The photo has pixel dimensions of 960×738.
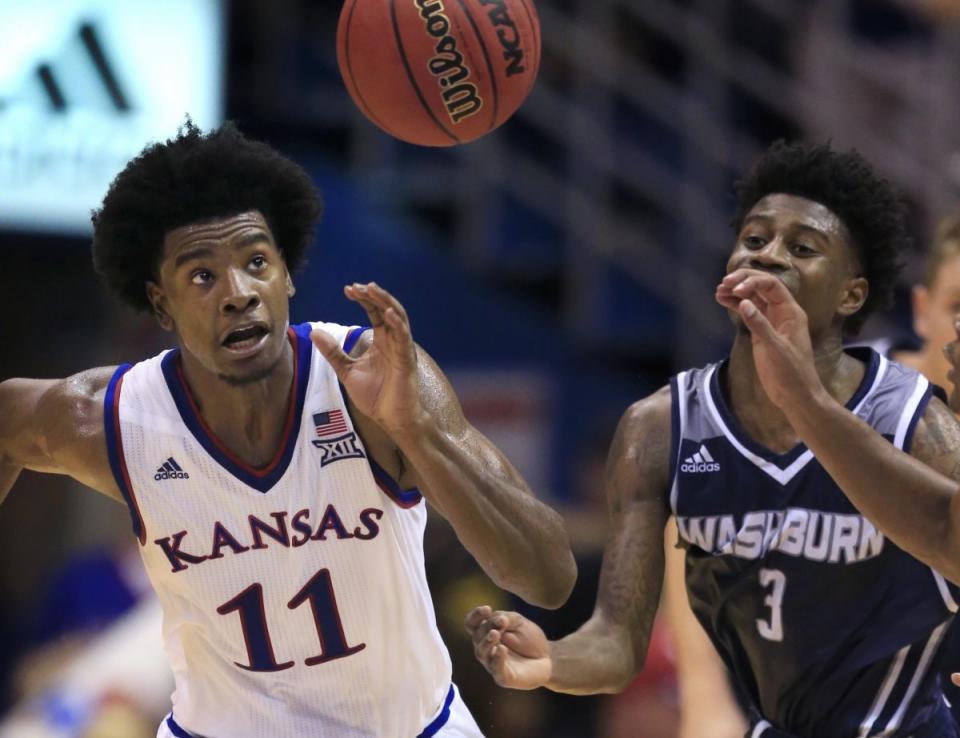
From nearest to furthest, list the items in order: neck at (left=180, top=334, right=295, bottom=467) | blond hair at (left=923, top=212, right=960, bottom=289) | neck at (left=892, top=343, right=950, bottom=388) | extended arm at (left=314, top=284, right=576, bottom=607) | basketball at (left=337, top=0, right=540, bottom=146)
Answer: extended arm at (left=314, top=284, right=576, bottom=607) → neck at (left=180, top=334, right=295, bottom=467) → basketball at (left=337, top=0, right=540, bottom=146) → neck at (left=892, top=343, right=950, bottom=388) → blond hair at (left=923, top=212, right=960, bottom=289)

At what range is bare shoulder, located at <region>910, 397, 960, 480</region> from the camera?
12.9 ft

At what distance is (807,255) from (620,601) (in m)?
0.94

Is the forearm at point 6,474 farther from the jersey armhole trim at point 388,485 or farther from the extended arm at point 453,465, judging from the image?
the extended arm at point 453,465

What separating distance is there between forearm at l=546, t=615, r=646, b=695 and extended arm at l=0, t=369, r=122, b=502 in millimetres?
1229

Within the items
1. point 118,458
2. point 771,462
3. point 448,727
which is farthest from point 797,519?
point 118,458

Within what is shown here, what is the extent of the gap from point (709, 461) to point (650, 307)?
5599 millimetres

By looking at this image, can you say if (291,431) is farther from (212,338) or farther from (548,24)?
(548,24)

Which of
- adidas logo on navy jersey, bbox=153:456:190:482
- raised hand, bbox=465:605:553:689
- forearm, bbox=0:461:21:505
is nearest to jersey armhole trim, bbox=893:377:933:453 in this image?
raised hand, bbox=465:605:553:689

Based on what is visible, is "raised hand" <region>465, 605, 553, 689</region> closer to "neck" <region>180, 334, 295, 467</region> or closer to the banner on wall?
"neck" <region>180, 334, 295, 467</region>

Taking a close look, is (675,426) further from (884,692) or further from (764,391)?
(884,692)

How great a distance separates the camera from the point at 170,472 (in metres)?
4.15

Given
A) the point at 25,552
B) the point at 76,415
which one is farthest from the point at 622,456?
the point at 25,552

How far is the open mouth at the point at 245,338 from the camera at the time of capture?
158 inches

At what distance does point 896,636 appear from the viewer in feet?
13.2
